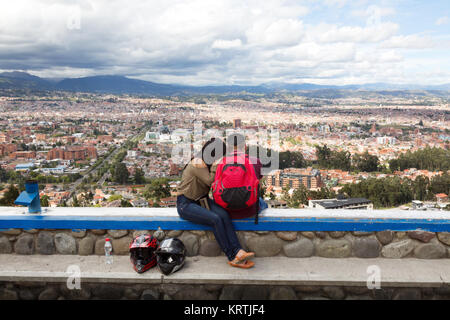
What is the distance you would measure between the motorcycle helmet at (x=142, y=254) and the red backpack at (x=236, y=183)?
0.60 m

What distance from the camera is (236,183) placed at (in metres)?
2.51

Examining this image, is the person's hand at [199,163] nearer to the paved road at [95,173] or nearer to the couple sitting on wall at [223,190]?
the couple sitting on wall at [223,190]

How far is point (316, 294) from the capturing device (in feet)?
8.12

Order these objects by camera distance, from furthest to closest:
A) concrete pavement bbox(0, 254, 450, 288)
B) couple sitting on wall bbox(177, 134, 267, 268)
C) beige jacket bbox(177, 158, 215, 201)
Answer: beige jacket bbox(177, 158, 215, 201) < couple sitting on wall bbox(177, 134, 267, 268) < concrete pavement bbox(0, 254, 450, 288)

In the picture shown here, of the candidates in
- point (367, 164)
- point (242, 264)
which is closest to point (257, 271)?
point (242, 264)

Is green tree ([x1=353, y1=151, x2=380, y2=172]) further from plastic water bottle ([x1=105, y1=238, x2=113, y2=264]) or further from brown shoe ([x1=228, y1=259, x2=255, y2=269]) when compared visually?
plastic water bottle ([x1=105, y1=238, x2=113, y2=264])

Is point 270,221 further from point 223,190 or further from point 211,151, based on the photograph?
point 211,151

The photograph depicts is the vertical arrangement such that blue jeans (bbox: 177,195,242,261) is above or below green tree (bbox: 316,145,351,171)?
above

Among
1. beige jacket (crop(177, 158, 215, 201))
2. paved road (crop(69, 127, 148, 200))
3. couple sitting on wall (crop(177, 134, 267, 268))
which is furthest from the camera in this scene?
paved road (crop(69, 127, 148, 200))

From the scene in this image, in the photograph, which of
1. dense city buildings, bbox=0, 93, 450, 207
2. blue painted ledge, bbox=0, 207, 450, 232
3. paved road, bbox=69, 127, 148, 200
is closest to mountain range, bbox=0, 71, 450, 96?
dense city buildings, bbox=0, 93, 450, 207

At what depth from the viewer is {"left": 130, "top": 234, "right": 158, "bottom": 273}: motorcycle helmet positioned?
2.51m
